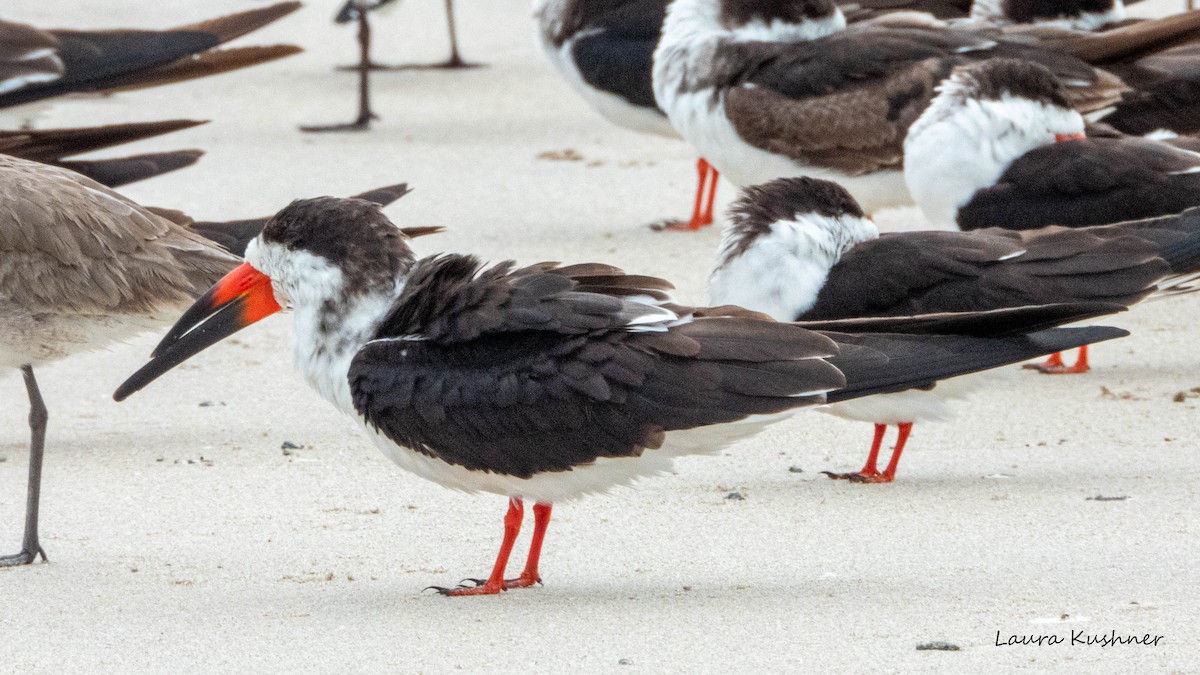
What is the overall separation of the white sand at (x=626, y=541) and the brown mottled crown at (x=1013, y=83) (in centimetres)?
106

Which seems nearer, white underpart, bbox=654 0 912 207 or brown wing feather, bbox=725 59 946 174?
brown wing feather, bbox=725 59 946 174

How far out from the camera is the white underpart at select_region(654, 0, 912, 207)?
7.87 m

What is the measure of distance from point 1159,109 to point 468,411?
16.1 feet

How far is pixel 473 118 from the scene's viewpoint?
35.8 ft

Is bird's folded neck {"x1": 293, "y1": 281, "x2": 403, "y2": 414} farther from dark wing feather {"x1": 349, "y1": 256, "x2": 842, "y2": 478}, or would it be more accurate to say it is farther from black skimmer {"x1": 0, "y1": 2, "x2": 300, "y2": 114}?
black skimmer {"x1": 0, "y1": 2, "x2": 300, "y2": 114}

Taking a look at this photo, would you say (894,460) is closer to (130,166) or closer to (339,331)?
(339,331)

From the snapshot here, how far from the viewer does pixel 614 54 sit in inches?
363

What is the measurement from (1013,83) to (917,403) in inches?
90.1

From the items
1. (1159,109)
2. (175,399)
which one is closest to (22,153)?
(175,399)

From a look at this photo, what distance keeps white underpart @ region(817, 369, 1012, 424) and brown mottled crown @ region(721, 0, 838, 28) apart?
3.36m

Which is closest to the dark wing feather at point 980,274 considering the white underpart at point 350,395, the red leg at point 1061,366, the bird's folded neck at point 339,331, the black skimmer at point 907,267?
the black skimmer at point 907,267

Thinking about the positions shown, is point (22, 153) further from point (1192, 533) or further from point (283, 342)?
point (1192, 533)

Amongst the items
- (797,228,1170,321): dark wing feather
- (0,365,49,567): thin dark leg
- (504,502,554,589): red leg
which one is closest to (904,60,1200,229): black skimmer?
(797,228,1170,321): dark wing feather
